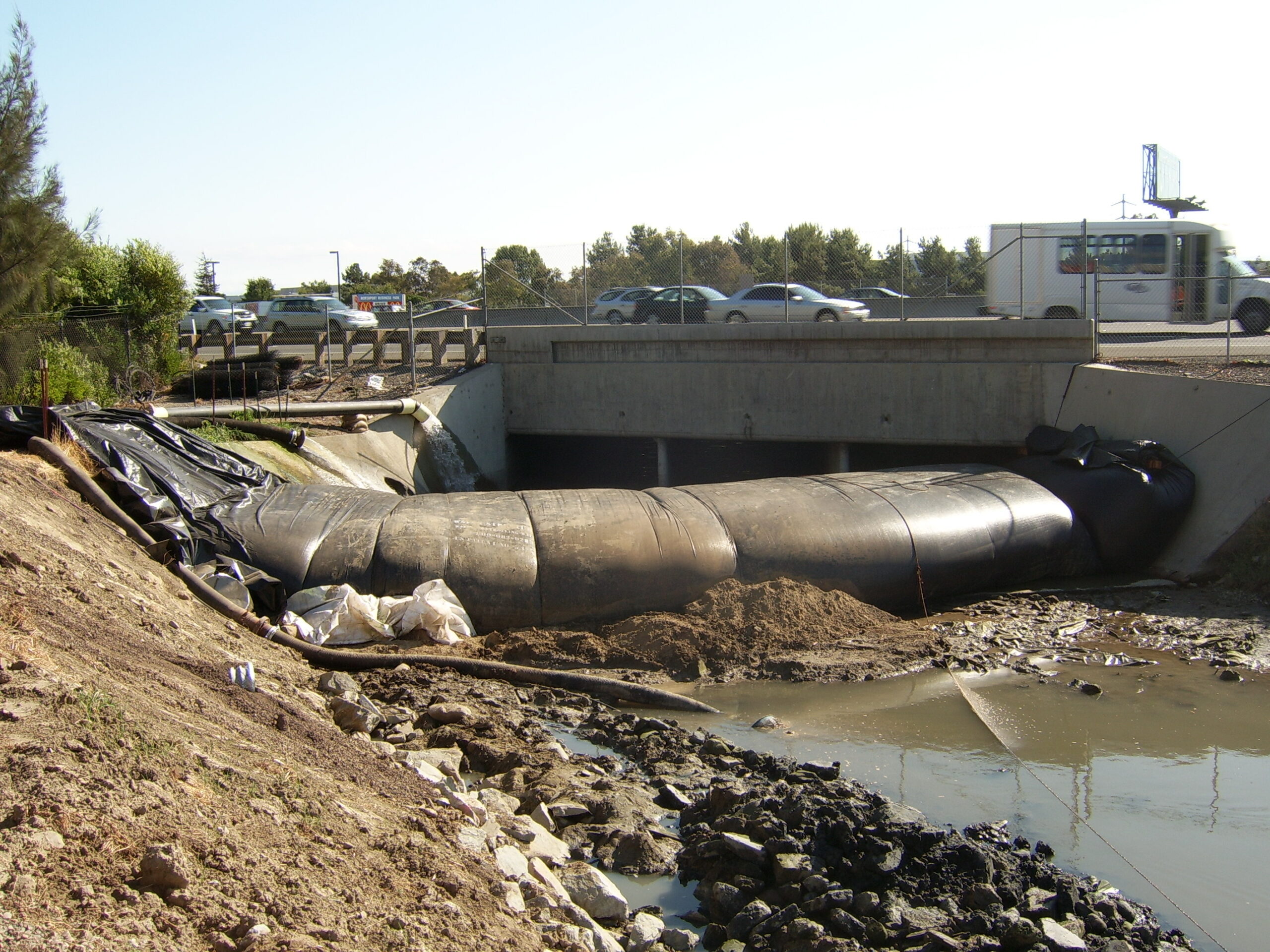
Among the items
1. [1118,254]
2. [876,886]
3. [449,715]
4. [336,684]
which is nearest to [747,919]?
[876,886]

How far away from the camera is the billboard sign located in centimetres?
3344

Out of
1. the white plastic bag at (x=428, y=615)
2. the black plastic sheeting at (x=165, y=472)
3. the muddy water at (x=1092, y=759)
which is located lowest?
the muddy water at (x=1092, y=759)

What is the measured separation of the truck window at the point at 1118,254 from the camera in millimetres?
16562

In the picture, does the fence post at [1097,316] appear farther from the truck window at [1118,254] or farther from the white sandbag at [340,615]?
the white sandbag at [340,615]

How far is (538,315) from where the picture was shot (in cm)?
2077

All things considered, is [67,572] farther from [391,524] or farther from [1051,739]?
[1051,739]

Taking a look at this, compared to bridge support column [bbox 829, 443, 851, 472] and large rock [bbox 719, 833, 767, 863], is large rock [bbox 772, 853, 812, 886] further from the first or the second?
bridge support column [bbox 829, 443, 851, 472]

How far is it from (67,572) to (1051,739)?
644 cm

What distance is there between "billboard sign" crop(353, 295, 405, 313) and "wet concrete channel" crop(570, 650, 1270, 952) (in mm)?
25648

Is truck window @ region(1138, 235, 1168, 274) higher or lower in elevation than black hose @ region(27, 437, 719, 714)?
higher

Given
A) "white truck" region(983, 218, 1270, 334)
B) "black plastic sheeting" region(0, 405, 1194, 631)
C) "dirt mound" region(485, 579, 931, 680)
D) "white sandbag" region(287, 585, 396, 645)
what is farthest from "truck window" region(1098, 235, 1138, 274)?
"white sandbag" region(287, 585, 396, 645)

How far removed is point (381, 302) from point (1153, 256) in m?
27.5

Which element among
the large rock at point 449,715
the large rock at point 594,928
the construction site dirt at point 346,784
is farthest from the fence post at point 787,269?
the large rock at point 594,928

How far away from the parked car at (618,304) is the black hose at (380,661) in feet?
42.2
